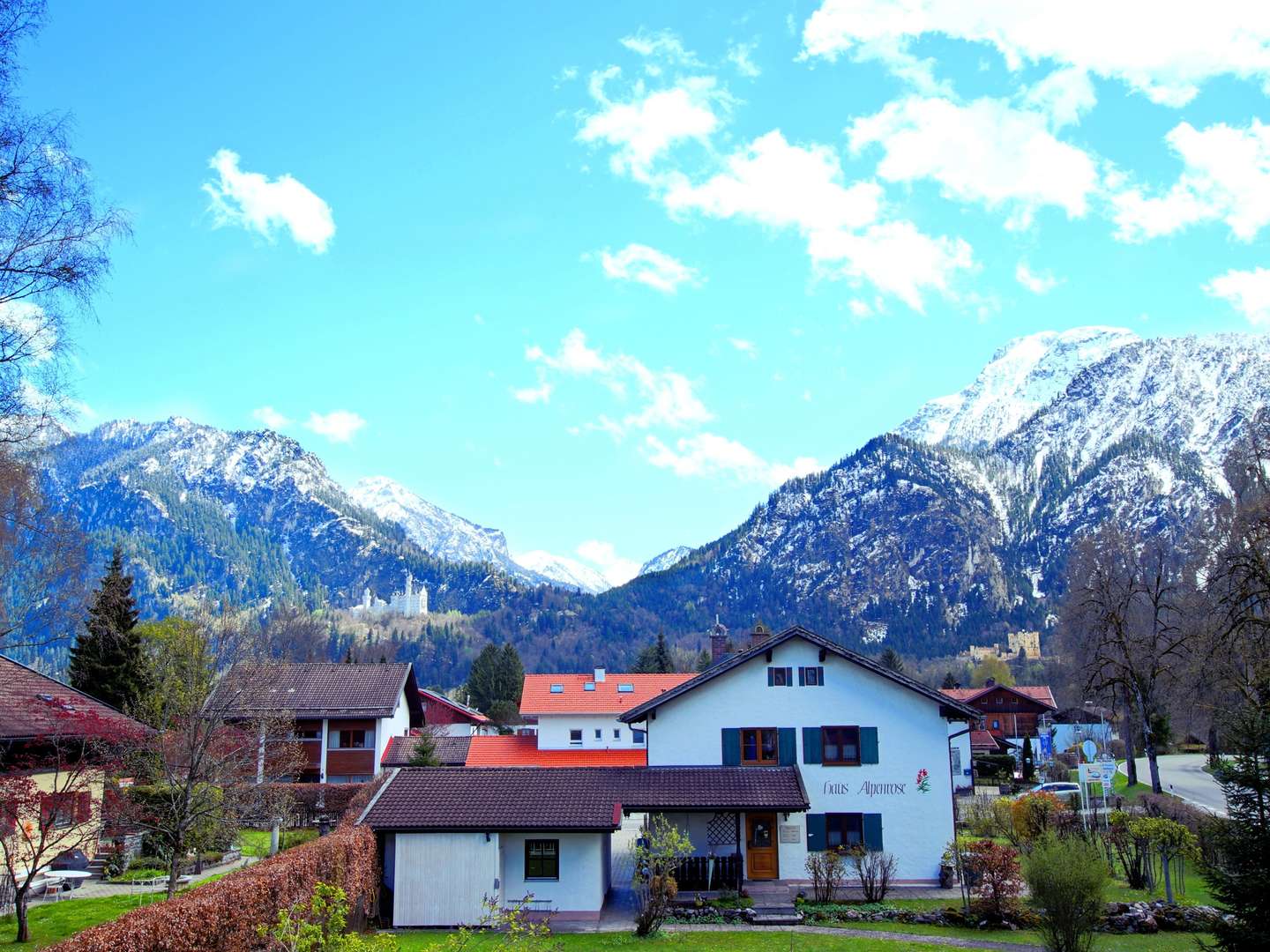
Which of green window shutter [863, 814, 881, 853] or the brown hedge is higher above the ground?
the brown hedge

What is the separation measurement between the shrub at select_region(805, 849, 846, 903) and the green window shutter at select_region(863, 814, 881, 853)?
1.57m

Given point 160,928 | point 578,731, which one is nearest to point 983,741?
point 578,731

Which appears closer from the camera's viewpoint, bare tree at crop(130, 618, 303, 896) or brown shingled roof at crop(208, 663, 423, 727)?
bare tree at crop(130, 618, 303, 896)

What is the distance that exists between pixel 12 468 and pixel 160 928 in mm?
7860

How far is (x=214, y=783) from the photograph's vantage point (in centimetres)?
2395

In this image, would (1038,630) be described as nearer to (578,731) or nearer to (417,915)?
(578,731)

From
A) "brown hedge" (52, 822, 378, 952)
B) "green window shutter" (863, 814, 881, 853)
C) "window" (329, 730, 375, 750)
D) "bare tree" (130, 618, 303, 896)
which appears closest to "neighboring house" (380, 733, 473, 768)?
"window" (329, 730, 375, 750)

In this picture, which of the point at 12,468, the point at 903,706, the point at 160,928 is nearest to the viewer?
the point at 160,928

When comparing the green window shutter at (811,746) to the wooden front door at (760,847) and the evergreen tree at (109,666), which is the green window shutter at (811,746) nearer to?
the wooden front door at (760,847)

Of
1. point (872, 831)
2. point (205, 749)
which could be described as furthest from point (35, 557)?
point (872, 831)

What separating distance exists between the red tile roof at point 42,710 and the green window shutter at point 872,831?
20.8 m

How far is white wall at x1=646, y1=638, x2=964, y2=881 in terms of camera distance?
29484mm

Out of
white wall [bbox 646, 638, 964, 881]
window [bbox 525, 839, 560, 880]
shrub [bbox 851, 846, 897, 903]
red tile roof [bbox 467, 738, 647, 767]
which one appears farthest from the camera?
red tile roof [bbox 467, 738, 647, 767]

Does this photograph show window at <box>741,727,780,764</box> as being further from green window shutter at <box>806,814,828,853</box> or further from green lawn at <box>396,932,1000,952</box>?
green lawn at <box>396,932,1000,952</box>
